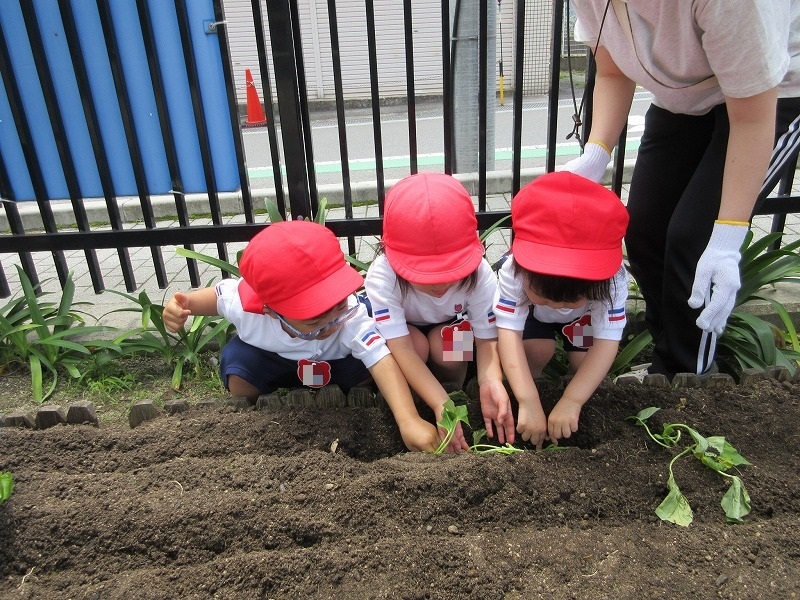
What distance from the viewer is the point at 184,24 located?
2623 millimetres

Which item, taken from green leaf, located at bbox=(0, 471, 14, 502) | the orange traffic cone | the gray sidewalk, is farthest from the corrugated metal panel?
green leaf, located at bbox=(0, 471, 14, 502)

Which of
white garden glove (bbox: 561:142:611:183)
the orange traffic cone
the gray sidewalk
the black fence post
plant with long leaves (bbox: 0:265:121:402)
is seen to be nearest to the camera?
white garden glove (bbox: 561:142:611:183)

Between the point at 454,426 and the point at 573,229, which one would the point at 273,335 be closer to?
the point at 454,426

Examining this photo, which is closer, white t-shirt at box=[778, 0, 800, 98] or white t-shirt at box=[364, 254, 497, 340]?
white t-shirt at box=[778, 0, 800, 98]

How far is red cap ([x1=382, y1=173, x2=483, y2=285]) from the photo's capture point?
A: 179 cm

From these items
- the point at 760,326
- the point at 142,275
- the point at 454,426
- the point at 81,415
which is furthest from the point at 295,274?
the point at 142,275

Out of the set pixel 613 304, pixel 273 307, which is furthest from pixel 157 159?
pixel 613 304

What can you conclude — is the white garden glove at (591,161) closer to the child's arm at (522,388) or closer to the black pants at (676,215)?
the black pants at (676,215)

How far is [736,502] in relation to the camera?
5.14ft

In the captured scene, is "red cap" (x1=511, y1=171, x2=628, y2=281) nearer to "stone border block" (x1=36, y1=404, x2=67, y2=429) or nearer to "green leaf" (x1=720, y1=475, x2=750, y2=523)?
"green leaf" (x1=720, y1=475, x2=750, y2=523)

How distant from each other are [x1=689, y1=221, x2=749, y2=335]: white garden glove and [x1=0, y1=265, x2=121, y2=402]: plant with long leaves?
2.23 metres

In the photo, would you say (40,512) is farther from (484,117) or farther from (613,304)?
(484,117)

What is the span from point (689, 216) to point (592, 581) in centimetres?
114

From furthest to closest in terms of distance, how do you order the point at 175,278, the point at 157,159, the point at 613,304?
the point at 175,278 → the point at 157,159 → the point at 613,304
